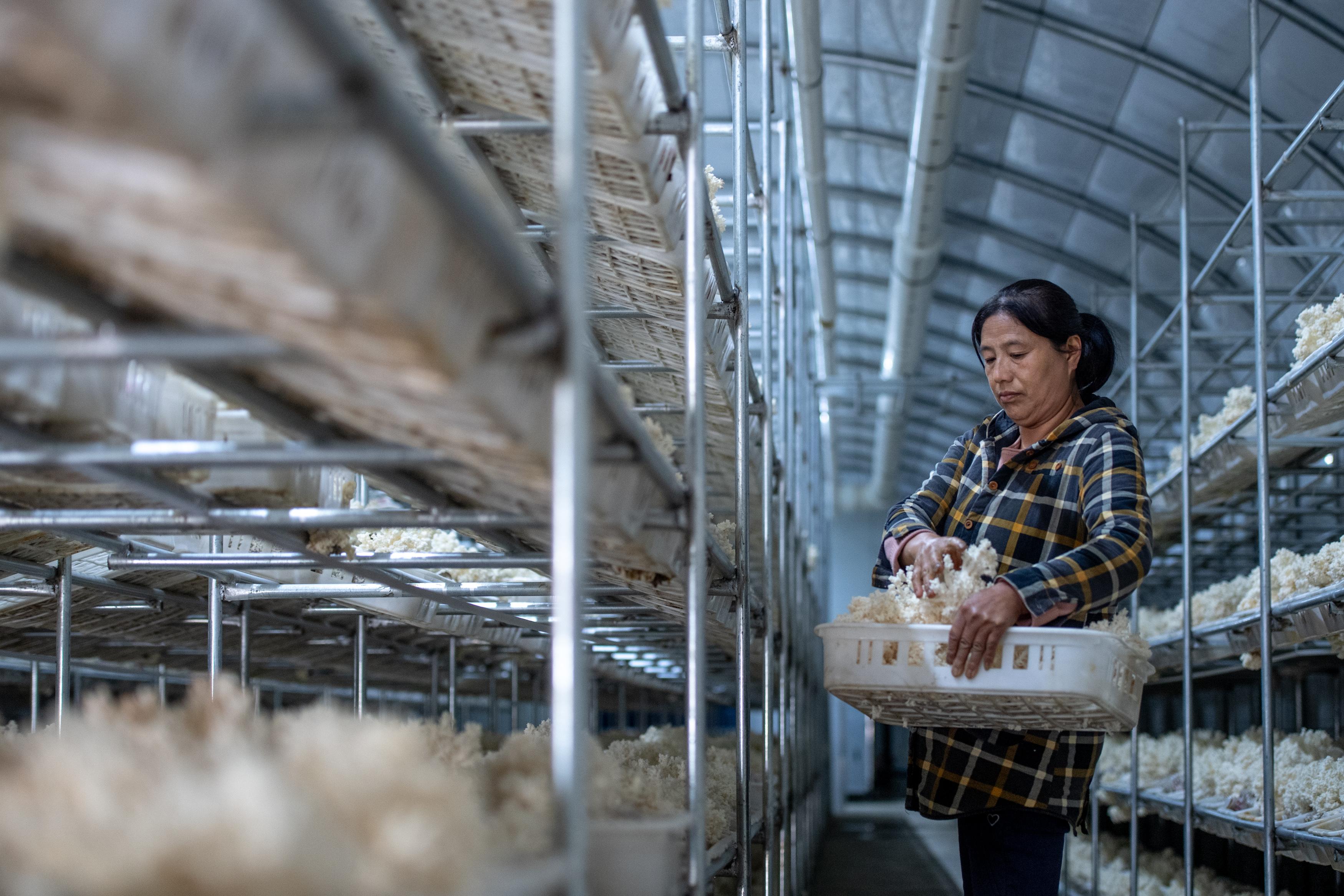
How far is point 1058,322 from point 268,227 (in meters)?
2.35

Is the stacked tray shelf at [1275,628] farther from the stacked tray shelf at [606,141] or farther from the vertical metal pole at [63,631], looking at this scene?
the vertical metal pole at [63,631]

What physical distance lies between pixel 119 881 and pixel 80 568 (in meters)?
3.04

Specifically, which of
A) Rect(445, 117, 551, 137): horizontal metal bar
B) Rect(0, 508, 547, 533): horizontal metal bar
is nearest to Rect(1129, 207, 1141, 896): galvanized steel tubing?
Rect(445, 117, 551, 137): horizontal metal bar

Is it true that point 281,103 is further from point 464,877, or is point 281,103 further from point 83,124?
point 464,877

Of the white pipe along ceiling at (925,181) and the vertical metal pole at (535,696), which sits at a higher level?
the white pipe along ceiling at (925,181)

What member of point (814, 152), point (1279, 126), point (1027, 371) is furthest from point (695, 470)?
point (814, 152)

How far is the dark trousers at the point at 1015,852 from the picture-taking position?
2752 millimetres

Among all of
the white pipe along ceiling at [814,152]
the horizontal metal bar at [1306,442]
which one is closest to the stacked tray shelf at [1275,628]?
the horizontal metal bar at [1306,442]

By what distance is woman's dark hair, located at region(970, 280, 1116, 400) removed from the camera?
293 centimetres

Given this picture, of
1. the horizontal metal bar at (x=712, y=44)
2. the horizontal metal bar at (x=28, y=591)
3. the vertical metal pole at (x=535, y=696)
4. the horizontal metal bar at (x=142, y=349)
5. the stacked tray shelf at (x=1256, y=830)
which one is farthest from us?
the vertical metal pole at (x=535, y=696)

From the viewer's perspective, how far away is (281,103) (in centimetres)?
89

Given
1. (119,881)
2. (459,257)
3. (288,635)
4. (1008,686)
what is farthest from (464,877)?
(288,635)

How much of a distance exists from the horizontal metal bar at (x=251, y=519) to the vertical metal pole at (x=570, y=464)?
1.57ft

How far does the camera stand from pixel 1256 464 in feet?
17.4
